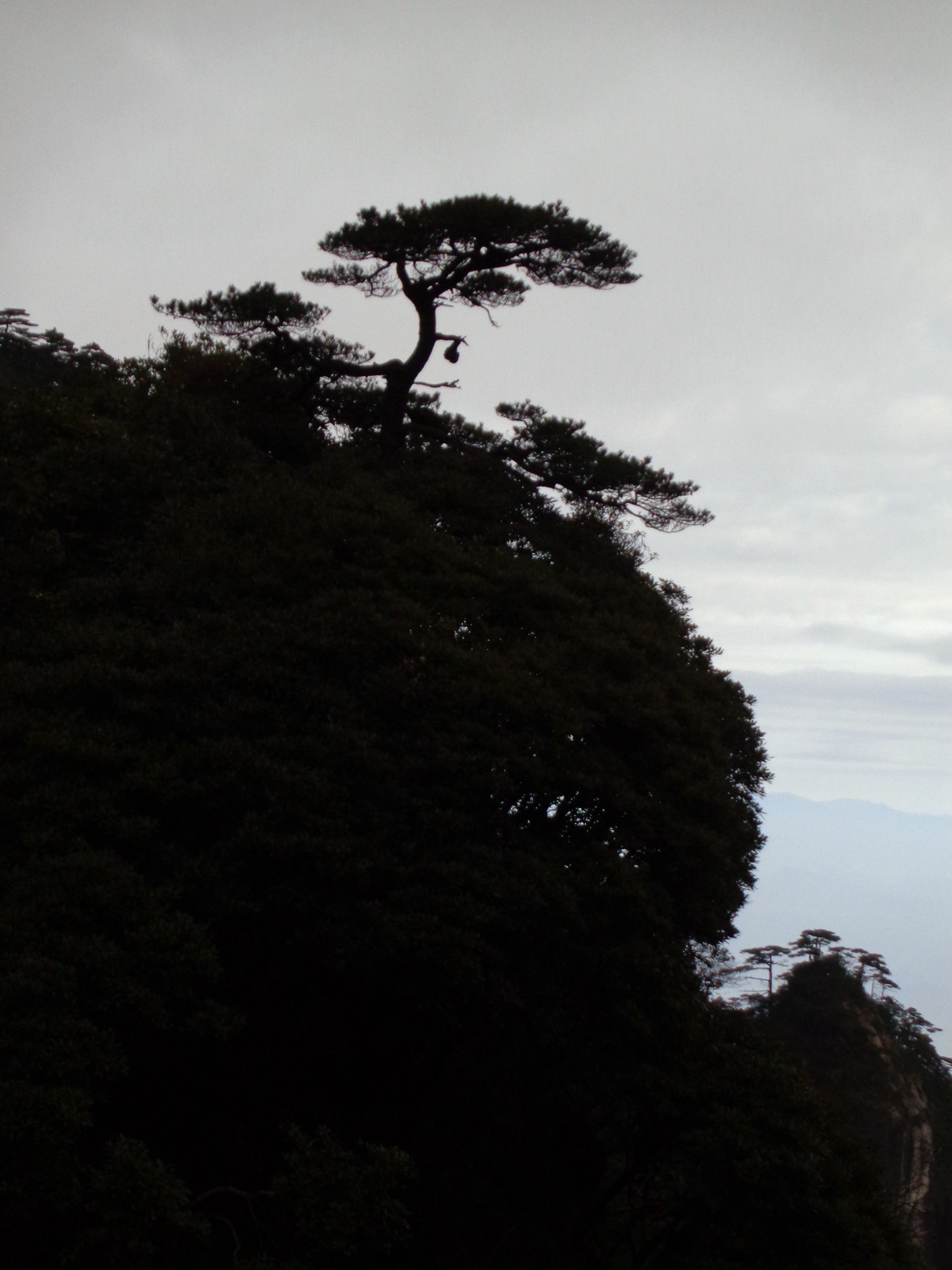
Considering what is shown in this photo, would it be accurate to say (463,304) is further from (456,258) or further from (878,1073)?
(878,1073)

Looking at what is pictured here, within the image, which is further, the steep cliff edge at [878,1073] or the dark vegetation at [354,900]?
the steep cliff edge at [878,1073]

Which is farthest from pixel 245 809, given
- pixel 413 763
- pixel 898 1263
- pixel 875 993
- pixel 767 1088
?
pixel 875 993

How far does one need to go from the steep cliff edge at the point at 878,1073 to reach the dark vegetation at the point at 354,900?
18802 mm

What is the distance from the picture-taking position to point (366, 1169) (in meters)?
6.44

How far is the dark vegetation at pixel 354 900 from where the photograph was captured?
21.7ft

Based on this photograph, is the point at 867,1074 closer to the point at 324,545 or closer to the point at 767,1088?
the point at 767,1088

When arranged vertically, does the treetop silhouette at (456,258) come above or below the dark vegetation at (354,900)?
above

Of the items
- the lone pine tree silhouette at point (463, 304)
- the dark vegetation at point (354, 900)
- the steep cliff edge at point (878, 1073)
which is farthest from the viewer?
the steep cliff edge at point (878, 1073)

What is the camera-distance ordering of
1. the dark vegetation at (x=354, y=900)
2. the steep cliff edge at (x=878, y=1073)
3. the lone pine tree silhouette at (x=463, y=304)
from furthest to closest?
the steep cliff edge at (x=878, y=1073) → the lone pine tree silhouette at (x=463, y=304) → the dark vegetation at (x=354, y=900)

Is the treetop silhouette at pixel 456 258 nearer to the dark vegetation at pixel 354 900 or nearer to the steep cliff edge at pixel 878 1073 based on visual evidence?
the dark vegetation at pixel 354 900

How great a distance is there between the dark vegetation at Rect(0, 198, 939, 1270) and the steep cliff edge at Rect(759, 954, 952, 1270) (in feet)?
61.7

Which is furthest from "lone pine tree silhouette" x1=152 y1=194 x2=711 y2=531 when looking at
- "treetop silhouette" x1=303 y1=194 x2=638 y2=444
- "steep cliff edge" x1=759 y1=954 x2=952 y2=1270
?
"steep cliff edge" x1=759 y1=954 x2=952 y2=1270

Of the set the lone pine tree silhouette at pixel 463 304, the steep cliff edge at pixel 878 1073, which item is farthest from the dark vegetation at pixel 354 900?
the steep cliff edge at pixel 878 1073

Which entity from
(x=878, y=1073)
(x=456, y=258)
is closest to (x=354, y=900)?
(x=456, y=258)
